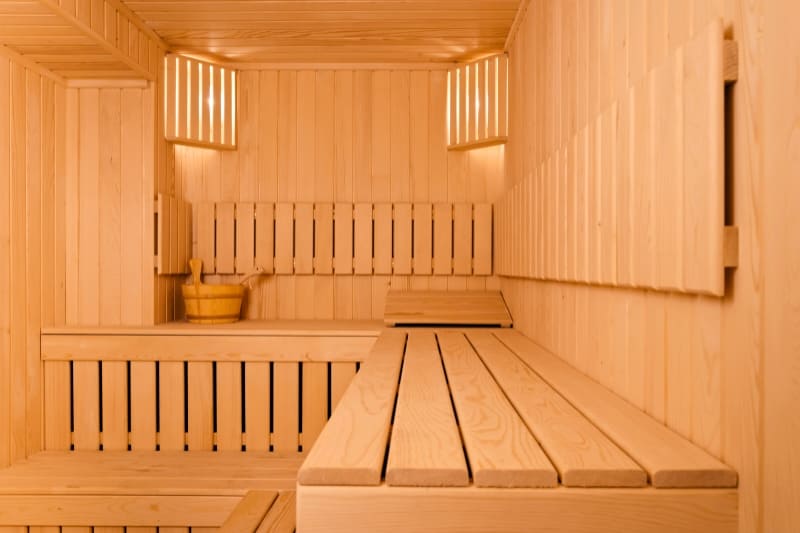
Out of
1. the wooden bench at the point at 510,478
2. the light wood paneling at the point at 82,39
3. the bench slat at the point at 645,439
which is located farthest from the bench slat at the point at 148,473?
the light wood paneling at the point at 82,39

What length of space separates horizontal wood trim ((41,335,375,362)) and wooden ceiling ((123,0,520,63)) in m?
2.10

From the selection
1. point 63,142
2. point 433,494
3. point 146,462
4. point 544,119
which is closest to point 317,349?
point 146,462

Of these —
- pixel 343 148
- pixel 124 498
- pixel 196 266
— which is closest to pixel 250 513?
pixel 124 498

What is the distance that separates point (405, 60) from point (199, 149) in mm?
1785

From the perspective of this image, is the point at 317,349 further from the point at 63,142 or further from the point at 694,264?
the point at 694,264

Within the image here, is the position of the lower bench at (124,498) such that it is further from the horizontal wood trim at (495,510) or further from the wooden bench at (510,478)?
the horizontal wood trim at (495,510)

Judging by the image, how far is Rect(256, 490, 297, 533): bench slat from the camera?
2295 millimetres

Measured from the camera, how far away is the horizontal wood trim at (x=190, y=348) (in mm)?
3836

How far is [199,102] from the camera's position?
4.55 meters

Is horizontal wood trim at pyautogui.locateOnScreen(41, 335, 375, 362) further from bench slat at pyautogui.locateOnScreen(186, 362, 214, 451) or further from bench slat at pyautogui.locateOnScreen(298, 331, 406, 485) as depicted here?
bench slat at pyautogui.locateOnScreen(298, 331, 406, 485)

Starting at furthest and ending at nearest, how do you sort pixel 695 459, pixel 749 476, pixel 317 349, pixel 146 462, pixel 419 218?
1. pixel 419 218
2. pixel 317 349
3. pixel 146 462
4. pixel 695 459
5. pixel 749 476

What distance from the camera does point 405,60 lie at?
15.7ft

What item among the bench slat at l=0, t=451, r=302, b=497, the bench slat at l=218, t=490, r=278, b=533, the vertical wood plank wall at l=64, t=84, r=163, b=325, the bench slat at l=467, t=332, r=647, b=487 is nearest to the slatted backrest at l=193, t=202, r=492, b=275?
the vertical wood plank wall at l=64, t=84, r=163, b=325

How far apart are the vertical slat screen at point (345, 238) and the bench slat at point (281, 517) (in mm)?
2286
